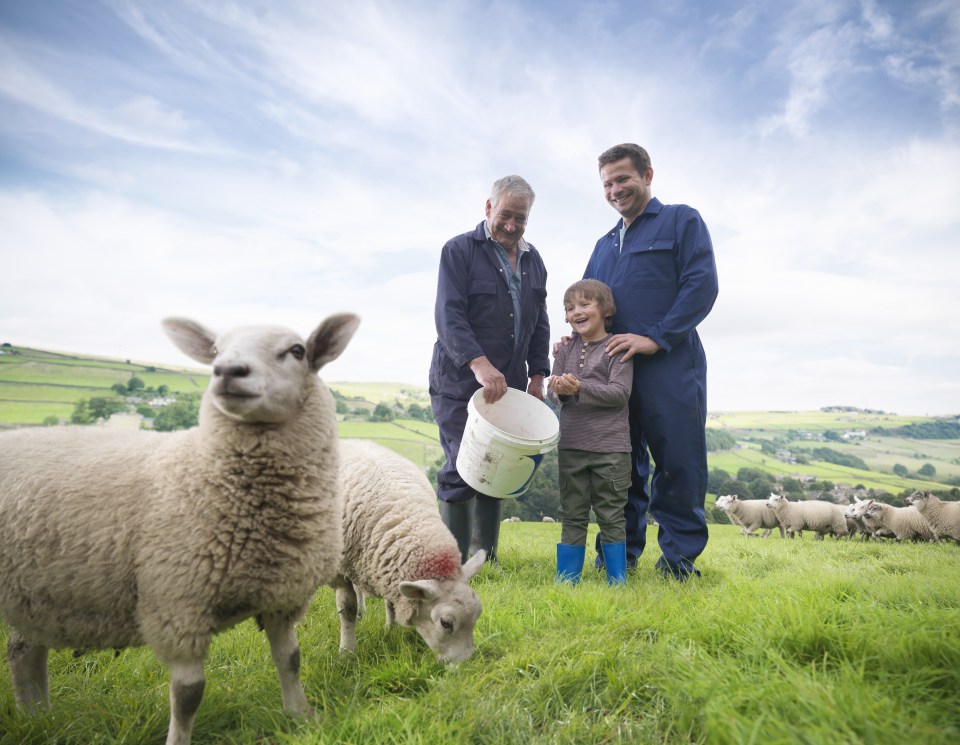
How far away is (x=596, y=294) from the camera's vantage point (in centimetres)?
429

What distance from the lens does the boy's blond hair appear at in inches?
169

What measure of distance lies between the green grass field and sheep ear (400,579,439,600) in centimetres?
33

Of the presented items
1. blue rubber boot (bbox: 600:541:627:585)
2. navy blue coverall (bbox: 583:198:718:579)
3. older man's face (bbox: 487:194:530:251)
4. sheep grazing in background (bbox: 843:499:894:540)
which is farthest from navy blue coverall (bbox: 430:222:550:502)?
sheep grazing in background (bbox: 843:499:894:540)

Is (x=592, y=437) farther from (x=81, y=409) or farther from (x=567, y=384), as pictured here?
(x=81, y=409)

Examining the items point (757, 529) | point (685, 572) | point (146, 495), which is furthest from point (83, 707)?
point (757, 529)

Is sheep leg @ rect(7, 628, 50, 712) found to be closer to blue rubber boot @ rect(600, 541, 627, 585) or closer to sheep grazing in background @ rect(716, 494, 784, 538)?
blue rubber boot @ rect(600, 541, 627, 585)

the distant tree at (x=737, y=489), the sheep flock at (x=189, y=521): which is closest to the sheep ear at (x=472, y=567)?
the sheep flock at (x=189, y=521)

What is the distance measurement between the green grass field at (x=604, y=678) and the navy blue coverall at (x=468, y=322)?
5.25ft

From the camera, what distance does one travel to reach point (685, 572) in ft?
13.9

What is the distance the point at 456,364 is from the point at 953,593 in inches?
134

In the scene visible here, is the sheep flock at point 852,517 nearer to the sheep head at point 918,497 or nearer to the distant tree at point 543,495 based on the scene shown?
the sheep head at point 918,497

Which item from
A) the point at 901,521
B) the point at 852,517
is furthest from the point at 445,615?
the point at 852,517

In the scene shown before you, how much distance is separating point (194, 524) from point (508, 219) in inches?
136

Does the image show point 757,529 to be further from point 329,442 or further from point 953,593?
point 329,442
